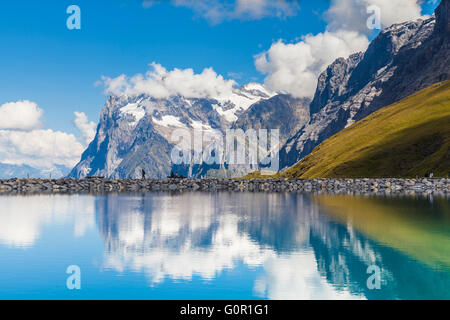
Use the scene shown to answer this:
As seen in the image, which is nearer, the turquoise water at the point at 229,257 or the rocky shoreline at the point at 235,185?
the turquoise water at the point at 229,257

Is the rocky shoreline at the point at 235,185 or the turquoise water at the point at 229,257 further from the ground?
the rocky shoreline at the point at 235,185

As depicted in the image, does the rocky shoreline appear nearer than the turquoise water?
No

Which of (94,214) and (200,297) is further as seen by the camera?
(94,214)

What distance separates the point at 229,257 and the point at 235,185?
414ft

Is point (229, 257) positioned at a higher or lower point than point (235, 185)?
lower

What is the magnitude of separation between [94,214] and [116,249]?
33671 mm

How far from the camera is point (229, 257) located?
36.0 meters

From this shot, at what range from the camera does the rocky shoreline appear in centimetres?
13338

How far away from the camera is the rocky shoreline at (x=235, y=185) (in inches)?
5251

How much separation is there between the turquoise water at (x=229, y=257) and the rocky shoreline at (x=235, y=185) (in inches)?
2963

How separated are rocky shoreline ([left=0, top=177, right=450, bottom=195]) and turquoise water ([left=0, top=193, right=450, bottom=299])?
7527cm

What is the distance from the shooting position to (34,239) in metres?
46.0
